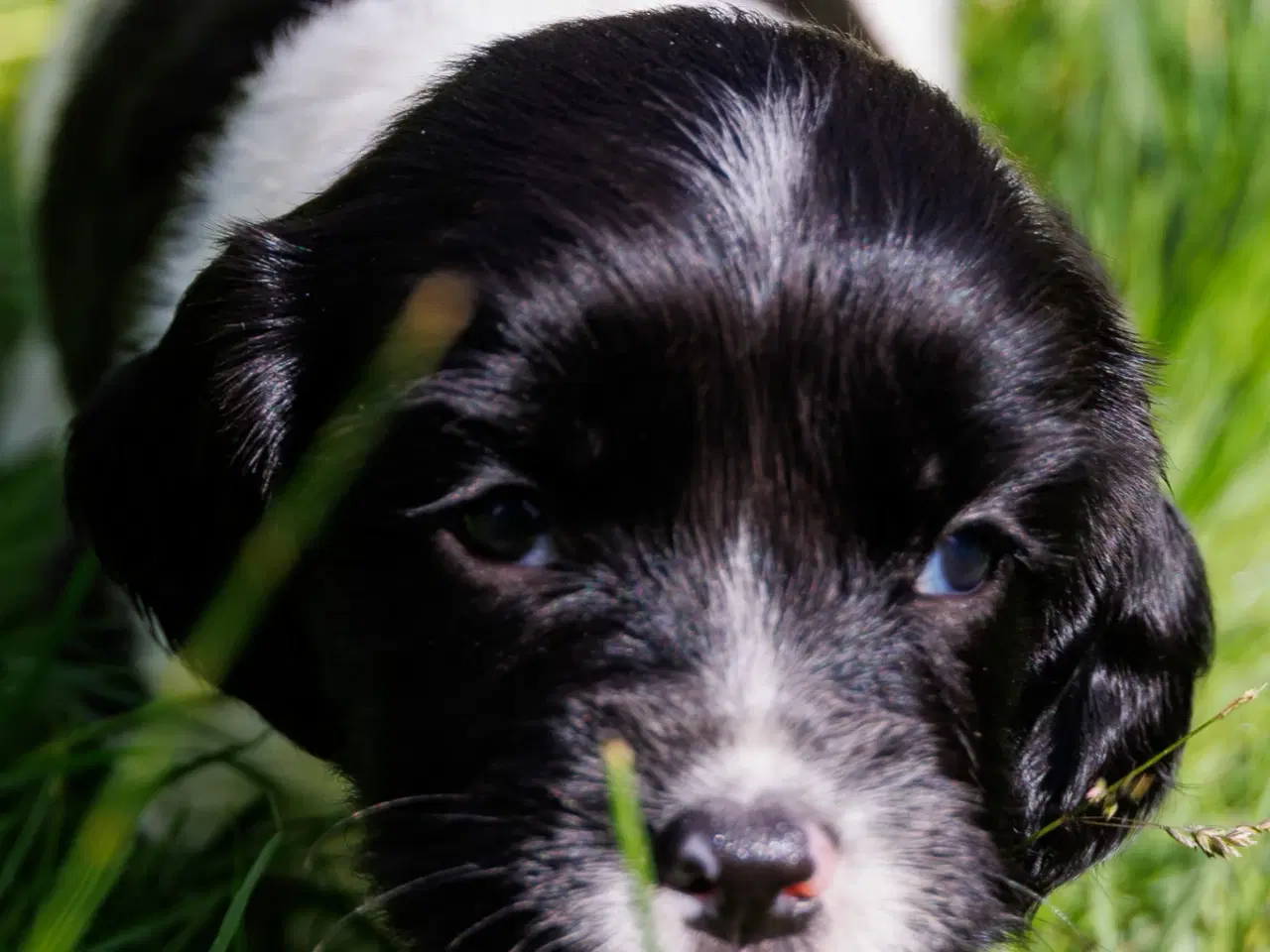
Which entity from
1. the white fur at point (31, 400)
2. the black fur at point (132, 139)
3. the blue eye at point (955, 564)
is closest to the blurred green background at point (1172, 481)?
the white fur at point (31, 400)

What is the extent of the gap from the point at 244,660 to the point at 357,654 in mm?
322

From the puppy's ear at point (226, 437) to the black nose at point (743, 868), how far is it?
2.68 feet

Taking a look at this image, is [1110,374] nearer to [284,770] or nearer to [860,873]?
[860,873]

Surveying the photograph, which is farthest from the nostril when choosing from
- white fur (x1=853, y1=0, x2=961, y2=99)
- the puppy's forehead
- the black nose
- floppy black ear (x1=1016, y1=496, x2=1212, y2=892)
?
white fur (x1=853, y1=0, x2=961, y2=99)

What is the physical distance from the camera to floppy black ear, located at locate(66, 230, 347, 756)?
2594mm

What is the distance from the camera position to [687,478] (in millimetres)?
2271

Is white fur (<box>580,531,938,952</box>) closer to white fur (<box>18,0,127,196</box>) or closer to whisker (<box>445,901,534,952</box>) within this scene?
whisker (<box>445,901,534,952</box>)

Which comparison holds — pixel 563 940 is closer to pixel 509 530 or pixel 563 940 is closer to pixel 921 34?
pixel 509 530

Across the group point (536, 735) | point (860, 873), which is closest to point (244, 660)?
point (536, 735)

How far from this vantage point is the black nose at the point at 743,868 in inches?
78.8

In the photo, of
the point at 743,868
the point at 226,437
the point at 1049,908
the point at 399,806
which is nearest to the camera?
the point at 743,868

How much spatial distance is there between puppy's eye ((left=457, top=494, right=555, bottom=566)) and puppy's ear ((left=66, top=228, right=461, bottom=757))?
1.01 ft

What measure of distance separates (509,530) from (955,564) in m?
0.61

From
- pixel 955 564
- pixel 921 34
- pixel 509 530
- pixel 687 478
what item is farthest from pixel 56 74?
pixel 955 564
